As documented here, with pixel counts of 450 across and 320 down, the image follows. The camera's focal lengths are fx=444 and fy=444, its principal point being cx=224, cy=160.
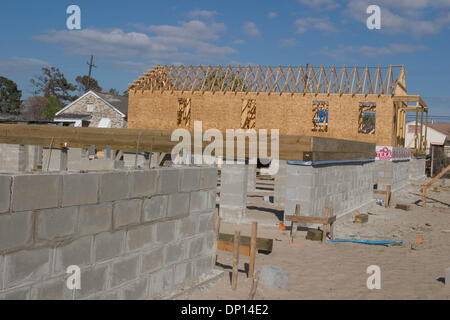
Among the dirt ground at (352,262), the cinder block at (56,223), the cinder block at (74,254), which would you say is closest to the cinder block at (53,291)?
the cinder block at (74,254)

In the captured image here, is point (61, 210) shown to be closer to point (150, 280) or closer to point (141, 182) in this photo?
point (141, 182)

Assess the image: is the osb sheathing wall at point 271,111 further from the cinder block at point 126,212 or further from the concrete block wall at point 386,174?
the cinder block at point 126,212

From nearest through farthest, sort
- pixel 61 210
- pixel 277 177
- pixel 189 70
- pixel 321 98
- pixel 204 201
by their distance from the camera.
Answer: pixel 61 210
pixel 204 201
pixel 277 177
pixel 321 98
pixel 189 70

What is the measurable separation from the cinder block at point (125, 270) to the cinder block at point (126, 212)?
17.2 inches

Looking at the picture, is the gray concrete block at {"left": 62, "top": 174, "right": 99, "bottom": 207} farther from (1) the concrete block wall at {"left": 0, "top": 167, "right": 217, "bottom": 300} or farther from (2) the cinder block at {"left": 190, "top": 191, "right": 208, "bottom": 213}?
A: (2) the cinder block at {"left": 190, "top": 191, "right": 208, "bottom": 213}

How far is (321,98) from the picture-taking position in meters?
27.7

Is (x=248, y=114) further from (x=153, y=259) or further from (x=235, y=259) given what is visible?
(x=153, y=259)

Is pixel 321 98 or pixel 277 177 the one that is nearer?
pixel 277 177

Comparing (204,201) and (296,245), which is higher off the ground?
(204,201)

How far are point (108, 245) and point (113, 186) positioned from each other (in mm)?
651

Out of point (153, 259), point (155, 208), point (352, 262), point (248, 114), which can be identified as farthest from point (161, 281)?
point (248, 114)

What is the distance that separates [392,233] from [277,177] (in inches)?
203

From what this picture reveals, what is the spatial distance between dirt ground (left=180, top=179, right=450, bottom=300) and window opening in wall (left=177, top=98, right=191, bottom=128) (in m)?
16.4

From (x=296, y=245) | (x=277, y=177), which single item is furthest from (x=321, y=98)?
(x=296, y=245)
